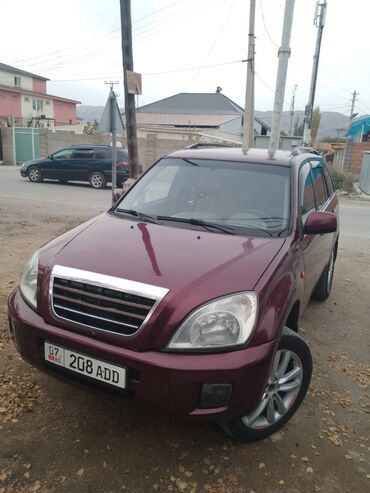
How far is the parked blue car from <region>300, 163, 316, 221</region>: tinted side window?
12.9 m

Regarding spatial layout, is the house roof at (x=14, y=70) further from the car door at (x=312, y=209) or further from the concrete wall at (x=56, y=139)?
the car door at (x=312, y=209)

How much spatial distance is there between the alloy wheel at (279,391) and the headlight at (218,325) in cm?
45

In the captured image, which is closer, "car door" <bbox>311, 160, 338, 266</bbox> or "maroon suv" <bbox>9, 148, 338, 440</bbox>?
"maroon suv" <bbox>9, 148, 338, 440</bbox>

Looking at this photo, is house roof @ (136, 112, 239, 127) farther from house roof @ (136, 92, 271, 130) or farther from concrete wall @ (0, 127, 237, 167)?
concrete wall @ (0, 127, 237, 167)

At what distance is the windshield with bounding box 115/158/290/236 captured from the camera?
310 centimetres

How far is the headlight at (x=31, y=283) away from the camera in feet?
8.29

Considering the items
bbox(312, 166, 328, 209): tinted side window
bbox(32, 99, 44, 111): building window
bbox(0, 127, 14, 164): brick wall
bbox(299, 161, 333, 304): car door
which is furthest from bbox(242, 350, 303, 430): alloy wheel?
bbox(32, 99, 44, 111): building window

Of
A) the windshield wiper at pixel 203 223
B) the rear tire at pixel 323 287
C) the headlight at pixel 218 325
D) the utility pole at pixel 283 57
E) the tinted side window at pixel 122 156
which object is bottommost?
the rear tire at pixel 323 287

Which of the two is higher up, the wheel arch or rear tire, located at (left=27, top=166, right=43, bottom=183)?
the wheel arch

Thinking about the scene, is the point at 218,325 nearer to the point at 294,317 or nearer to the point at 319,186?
the point at 294,317

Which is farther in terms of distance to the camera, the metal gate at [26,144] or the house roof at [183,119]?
the house roof at [183,119]

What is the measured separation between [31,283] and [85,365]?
27.1 inches

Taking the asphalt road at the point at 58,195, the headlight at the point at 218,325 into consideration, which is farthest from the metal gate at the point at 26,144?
the headlight at the point at 218,325

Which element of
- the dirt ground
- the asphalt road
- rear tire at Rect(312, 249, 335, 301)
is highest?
rear tire at Rect(312, 249, 335, 301)
